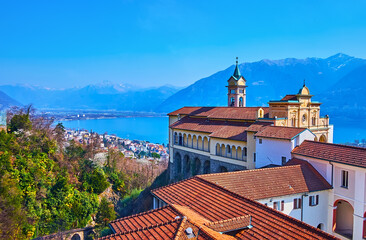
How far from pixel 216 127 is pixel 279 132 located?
9969 millimetres

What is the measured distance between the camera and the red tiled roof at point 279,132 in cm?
1928

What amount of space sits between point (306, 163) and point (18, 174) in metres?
23.2

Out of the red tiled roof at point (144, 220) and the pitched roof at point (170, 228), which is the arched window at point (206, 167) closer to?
the red tiled roof at point (144, 220)

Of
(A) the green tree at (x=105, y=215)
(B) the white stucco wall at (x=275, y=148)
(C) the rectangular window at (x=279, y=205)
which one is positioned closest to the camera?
(C) the rectangular window at (x=279, y=205)

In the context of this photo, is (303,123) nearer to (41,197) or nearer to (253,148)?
(253,148)

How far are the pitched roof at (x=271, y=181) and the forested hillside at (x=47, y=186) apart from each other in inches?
549

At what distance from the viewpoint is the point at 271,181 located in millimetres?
15398

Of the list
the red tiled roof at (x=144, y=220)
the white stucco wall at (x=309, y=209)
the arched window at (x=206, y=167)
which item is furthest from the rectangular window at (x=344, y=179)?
the arched window at (x=206, y=167)

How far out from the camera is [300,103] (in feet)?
85.9

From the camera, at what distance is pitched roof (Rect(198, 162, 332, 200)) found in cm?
1442

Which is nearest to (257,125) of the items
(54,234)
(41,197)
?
(54,234)

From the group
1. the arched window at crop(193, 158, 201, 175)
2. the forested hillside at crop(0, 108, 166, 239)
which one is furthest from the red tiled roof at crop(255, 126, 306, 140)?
the forested hillside at crop(0, 108, 166, 239)

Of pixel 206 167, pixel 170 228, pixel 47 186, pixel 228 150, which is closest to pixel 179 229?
pixel 170 228

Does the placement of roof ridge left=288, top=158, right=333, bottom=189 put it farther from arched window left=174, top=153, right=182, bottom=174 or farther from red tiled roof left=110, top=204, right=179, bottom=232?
arched window left=174, top=153, right=182, bottom=174
